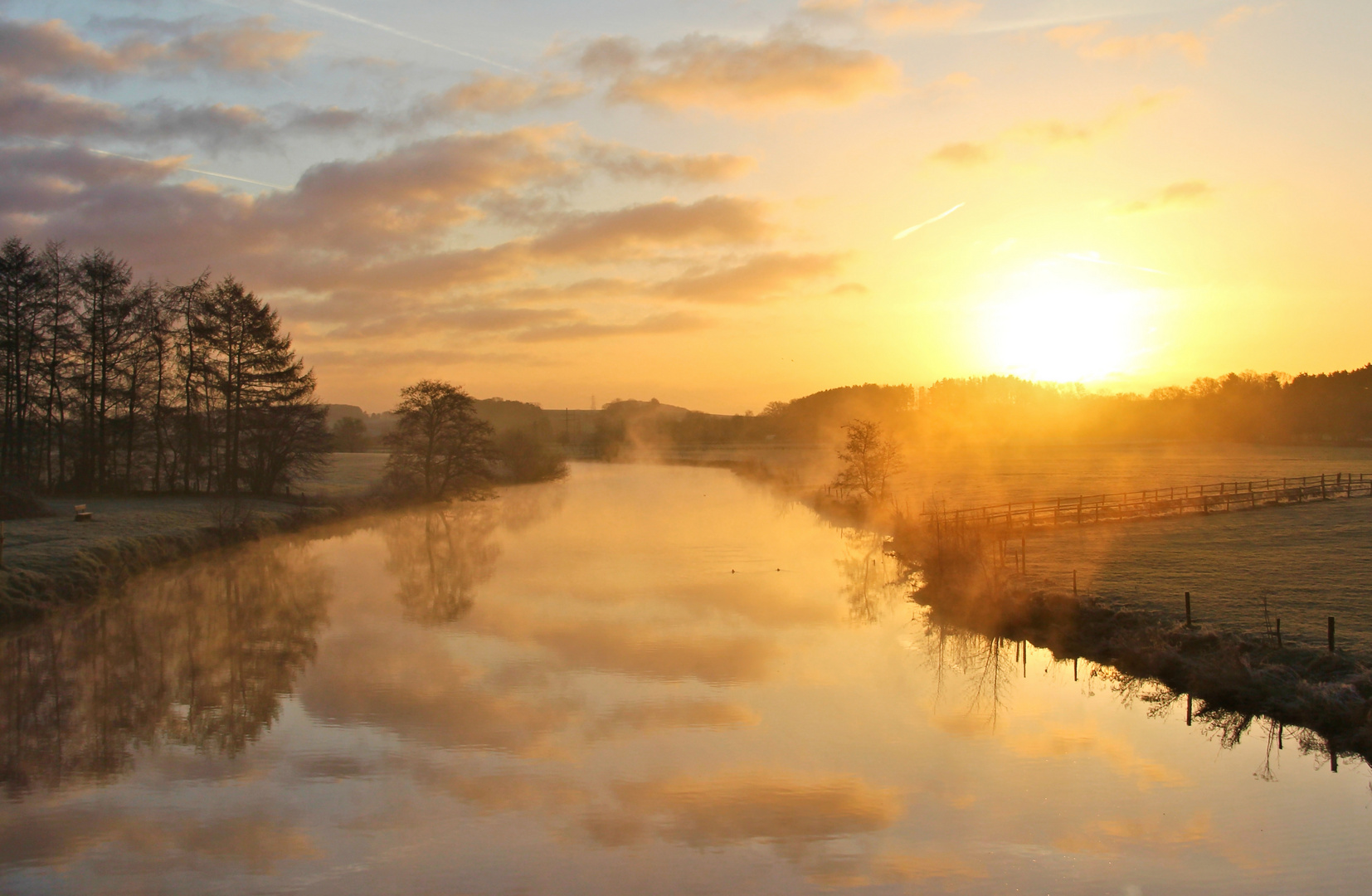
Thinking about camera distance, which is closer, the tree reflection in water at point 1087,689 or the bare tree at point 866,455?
the tree reflection in water at point 1087,689

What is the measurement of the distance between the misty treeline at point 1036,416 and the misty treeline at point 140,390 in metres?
40.1

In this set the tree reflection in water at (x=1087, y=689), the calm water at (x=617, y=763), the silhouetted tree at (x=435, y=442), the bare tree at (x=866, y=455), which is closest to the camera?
the calm water at (x=617, y=763)

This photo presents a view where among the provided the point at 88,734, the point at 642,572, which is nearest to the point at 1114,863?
the point at 88,734

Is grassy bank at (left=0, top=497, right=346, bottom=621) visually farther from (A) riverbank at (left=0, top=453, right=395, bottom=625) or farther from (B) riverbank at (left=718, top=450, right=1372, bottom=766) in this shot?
(B) riverbank at (left=718, top=450, right=1372, bottom=766)

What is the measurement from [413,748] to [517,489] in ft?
181

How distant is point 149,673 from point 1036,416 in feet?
463

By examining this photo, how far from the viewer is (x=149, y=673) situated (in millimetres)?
16203

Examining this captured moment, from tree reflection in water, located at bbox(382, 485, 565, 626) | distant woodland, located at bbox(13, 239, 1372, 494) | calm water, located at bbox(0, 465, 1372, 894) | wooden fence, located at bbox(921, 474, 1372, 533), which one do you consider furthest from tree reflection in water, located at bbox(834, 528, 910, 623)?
distant woodland, located at bbox(13, 239, 1372, 494)

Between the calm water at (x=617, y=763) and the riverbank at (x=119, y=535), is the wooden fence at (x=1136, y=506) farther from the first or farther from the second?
the riverbank at (x=119, y=535)

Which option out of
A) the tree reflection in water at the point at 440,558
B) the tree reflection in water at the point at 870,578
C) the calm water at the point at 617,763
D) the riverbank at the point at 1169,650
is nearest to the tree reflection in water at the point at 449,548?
the tree reflection in water at the point at 440,558

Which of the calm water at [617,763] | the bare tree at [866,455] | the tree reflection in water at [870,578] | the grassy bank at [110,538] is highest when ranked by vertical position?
the bare tree at [866,455]

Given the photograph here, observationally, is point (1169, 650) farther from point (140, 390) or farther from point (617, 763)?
point (140, 390)

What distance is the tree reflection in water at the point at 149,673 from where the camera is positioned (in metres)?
12.4

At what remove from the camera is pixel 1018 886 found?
338 inches
